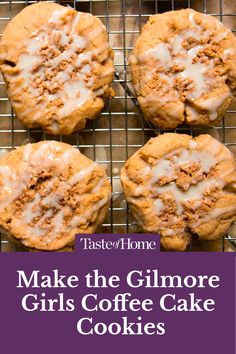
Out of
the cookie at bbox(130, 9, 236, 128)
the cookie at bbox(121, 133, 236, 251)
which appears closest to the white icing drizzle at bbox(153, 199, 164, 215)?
the cookie at bbox(121, 133, 236, 251)

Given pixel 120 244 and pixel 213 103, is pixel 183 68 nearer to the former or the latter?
Result: pixel 213 103

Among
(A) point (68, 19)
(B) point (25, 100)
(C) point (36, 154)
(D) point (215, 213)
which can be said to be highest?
(A) point (68, 19)

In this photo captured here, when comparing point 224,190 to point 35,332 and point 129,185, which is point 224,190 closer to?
point 129,185

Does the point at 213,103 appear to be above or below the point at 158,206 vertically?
above

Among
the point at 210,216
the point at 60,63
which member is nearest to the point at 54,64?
the point at 60,63

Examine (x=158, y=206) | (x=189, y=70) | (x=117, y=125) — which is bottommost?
(x=158, y=206)

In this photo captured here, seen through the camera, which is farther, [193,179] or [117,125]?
[117,125]

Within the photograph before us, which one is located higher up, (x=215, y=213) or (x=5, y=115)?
(x=5, y=115)

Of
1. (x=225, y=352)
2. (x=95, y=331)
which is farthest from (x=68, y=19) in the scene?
(x=225, y=352)
